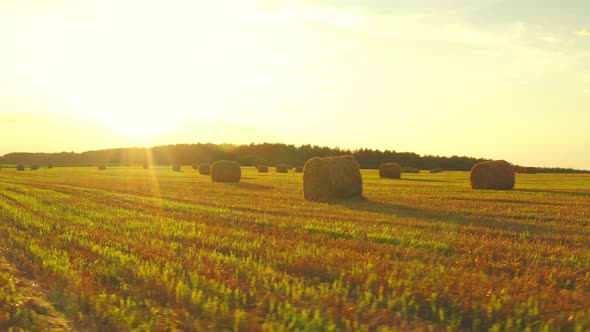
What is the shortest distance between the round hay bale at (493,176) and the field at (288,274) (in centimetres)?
1605


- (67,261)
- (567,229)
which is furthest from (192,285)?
(567,229)

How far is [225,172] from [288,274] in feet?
94.3

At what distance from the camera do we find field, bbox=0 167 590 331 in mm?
5078

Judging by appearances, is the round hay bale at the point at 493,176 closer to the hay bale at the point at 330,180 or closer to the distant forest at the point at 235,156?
the hay bale at the point at 330,180

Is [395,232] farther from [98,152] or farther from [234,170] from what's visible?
[98,152]

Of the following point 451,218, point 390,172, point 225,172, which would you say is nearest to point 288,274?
point 451,218

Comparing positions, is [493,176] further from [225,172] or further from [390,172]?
[225,172]

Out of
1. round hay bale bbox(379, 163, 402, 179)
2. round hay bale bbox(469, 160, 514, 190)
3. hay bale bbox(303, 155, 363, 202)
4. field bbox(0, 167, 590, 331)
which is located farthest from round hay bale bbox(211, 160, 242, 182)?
field bbox(0, 167, 590, 331)

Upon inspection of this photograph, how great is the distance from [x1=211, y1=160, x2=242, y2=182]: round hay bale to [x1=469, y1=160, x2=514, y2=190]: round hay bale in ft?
47.3

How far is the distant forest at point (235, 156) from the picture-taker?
243 feet

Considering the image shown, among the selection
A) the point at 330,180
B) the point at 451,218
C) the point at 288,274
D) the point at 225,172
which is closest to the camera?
the point at 288,274

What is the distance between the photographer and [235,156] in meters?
83.1

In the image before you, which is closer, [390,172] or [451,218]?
[451,218]

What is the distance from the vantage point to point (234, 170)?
35406 mm
